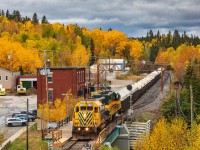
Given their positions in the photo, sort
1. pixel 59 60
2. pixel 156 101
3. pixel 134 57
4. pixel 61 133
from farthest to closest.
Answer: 1. pixel 134 57
2. pixel 59 60
3. pixel 156 101
4. pixel 61 133

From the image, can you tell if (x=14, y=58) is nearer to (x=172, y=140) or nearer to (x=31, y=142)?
(x=31, y=142)

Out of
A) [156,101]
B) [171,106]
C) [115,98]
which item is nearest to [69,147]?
[115,98]

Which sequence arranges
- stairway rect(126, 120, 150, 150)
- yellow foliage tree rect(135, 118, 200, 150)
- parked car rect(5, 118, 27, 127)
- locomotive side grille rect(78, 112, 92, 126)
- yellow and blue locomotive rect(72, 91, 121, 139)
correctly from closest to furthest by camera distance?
yellow foliage tree rect(135, 118, 200, 150) → yellow and blue locomotive rect(72, 91, 121, 139) → locomotive side grille rect(78, 112, 92, 126) → stairway rect(126, 120, 150, 150) → parked car rect(5, 118, 27, 127)

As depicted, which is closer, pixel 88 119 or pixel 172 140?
pixel 172 140

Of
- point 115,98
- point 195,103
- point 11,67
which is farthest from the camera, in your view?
point 11,67

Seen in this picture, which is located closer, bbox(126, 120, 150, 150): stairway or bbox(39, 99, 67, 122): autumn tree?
bbox(126, 120, 150, 150): stairway

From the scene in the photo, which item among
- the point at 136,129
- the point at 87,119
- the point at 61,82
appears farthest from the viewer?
the point at 61,82

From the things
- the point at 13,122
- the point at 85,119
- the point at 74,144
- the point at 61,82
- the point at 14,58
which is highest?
the point at 14,58

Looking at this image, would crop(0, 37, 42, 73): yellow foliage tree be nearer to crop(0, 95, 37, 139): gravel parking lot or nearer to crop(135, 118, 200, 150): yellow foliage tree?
crop(0, 95, 37, 139): gravel parking lot

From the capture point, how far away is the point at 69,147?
33719mm

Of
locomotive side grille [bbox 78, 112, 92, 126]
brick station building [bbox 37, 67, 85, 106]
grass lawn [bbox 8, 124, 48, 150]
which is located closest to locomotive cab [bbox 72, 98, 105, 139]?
locomotive side grille [bbox 78, 112, 92, 126]

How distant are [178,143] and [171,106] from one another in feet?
72.6

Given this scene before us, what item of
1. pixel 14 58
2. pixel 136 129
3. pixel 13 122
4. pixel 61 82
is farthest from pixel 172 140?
pixel 14 58

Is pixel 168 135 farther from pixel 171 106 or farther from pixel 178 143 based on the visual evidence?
pixel 171 106
